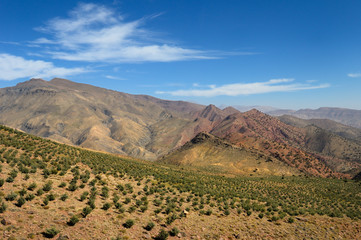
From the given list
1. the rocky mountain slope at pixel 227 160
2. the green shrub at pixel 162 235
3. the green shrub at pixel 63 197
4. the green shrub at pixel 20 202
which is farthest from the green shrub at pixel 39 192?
the rocky mountain slope at pixel 227 160

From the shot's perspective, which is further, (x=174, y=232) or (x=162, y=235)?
(x=174, y=232)

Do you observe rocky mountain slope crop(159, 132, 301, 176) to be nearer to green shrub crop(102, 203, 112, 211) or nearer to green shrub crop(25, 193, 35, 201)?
green shrub crop(102, 203, 112, 211)

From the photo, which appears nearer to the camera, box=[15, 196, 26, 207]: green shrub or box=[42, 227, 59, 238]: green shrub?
box=[42, 227, 59, 238]: green shrub

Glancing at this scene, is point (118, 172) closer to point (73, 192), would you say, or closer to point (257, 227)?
point (73, 192)

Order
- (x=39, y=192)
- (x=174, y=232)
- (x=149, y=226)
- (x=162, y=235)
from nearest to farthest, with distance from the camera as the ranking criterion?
(x=162, y=235)
(x=174, y=232)
(x=149, y=226)
(x=39, y=192)

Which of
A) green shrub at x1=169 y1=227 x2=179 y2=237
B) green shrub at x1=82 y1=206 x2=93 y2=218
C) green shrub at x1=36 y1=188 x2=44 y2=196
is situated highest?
green shrub at x1=36 y1=188 x2=44 y2=196

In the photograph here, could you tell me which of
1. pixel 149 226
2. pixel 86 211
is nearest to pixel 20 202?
→ pixel 86 211

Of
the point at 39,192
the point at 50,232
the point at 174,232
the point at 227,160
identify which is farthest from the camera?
the point at 227,160

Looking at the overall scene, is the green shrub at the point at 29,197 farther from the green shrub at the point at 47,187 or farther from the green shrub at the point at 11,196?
the green shrub at the point at 47,187

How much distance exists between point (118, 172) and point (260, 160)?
92.9 meters

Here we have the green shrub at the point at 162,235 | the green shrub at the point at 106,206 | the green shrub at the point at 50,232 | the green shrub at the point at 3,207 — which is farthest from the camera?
the green shrub at the point at 106,206

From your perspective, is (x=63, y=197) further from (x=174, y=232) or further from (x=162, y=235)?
(x=174, y=232)

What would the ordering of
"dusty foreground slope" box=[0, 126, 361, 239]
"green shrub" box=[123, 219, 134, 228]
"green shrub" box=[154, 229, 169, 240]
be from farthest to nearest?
"green shrub" box=[123, 219, 134, 228], "green shrub" box=[154, 229, 169, 240], "dusty foreground slope" box=[0, 126, 361, 239]

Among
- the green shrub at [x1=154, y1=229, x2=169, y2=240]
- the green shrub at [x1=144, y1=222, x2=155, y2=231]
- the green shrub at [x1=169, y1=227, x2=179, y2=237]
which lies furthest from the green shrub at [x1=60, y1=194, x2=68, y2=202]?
the green shrub at [x1=169, y1=227, x2=179, y2=237]
